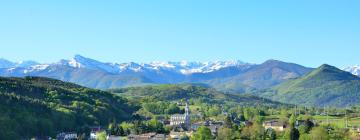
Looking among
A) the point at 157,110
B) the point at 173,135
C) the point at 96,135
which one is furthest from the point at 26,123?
the point at 157,110

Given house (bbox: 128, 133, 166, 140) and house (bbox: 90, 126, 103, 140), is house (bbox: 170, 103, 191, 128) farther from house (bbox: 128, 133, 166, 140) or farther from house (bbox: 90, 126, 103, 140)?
house (bbox: 128, 133, 166, 140)

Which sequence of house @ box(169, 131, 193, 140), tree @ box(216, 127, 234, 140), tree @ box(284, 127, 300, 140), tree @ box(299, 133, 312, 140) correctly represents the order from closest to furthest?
tree @ box(299, 133, 312, 140), tree @ box(284, 127, 300, 140), tree @ box(216, 127, 234, 140), house @ box(169, 131, 193, 140)

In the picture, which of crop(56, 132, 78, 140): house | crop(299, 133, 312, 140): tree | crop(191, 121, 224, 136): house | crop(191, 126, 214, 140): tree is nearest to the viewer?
crop(299, 133, 312, 140): tree

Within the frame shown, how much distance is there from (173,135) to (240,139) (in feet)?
56.1

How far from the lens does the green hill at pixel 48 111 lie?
123500mm

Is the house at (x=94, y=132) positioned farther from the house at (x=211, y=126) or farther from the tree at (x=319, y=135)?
the tree at (x=319, y=135)

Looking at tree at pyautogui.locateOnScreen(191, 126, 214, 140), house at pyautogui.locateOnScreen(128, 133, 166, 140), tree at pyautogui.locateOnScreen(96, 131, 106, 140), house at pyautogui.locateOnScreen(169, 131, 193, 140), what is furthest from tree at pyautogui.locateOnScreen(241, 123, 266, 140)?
tree at pyautogui.locateOnScreen(96, 131, 106, 140)

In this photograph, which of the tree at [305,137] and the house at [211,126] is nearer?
the tree at [305,137]

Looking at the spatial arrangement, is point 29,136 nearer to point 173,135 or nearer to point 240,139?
point 173,135

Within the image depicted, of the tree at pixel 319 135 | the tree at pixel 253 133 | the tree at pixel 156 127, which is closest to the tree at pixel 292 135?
the tree at pixel 319 135

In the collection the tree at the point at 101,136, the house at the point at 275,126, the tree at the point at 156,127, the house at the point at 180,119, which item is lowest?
the tree at the point at 101,136

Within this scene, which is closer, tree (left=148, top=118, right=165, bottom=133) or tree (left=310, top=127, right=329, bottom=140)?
tree (left=310, top=127, right=329, bottom=140)

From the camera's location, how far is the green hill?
124 metres

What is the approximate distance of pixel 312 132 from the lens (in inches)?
4215
